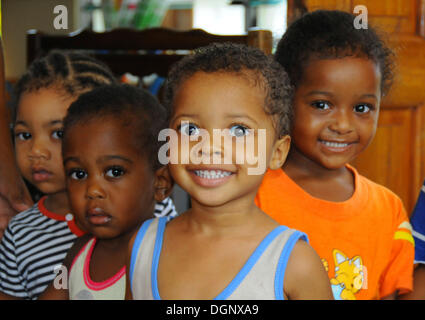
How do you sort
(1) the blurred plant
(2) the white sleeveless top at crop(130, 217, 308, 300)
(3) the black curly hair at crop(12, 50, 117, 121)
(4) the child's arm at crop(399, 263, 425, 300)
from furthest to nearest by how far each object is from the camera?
(1) the blurred plant < (3) the black curly hair at crop(12, 50, 117, 121) < (4) the child's arm at crop(399, 263, 425, 300) < (2) the white sleeveless top at crop(130, 217, 308, 300)

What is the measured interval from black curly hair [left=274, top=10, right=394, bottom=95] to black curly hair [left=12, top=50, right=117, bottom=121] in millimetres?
596

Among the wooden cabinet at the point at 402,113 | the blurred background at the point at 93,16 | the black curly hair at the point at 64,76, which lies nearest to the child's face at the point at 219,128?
the black curly hair at the point at 64,76

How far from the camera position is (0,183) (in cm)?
178

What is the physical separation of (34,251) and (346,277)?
0.83m

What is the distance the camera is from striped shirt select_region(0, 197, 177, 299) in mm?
1493

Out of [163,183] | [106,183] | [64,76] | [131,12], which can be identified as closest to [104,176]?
[106,183]

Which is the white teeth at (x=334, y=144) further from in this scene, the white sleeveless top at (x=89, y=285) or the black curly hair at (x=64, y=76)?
the black curly hair at (x=64, y=76)

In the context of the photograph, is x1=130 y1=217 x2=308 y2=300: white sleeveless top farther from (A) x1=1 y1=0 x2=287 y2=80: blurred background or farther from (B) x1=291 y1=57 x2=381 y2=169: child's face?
(A) x1=1 y1=0 x2=287 y2=80: blurred background

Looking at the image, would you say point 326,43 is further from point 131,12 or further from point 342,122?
point 131,12

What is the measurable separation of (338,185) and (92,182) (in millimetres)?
672

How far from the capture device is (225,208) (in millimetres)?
1148

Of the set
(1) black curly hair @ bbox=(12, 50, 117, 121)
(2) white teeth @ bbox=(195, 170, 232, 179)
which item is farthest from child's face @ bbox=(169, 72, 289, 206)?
(1) black curly hair @ bbox=(12, 50, 117, 121)
